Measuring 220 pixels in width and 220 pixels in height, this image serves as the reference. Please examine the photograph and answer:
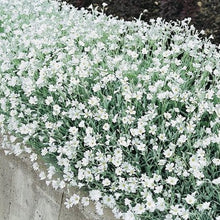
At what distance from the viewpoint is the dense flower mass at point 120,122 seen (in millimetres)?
2025

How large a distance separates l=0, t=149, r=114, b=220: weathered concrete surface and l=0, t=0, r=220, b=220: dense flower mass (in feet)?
0.21

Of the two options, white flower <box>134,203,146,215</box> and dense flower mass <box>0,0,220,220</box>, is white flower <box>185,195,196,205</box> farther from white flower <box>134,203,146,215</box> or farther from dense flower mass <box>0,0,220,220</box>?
white flower <box>134,203,146,215</box>

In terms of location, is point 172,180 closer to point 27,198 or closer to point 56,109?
point 56,109

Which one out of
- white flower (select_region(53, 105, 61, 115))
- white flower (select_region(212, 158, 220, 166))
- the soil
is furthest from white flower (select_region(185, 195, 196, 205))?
the soil

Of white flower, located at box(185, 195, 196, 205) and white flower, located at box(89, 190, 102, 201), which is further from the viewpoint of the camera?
white flower, located at box(89, 190, 102, 201)

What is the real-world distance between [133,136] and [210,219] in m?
0.52

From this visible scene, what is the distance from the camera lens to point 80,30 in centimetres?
299

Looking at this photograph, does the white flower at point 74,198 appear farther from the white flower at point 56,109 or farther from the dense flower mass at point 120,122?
the white flower at point 56,109

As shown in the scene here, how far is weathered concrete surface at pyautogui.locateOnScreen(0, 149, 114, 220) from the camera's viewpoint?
235 cm

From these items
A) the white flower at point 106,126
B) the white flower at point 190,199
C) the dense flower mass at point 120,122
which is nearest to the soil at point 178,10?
the dense flower mass at point 120,122

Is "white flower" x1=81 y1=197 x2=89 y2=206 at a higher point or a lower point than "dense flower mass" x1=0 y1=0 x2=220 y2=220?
lower

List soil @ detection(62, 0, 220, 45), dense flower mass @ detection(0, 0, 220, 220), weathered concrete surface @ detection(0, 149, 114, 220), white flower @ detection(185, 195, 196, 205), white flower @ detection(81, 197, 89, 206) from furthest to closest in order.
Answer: soil @ detection(62, 0, 220, 45), weathered concrete surface @ detection(0, 149, 114, 220), white flower @ detection(81, 197, 89, 206), dense flower mass @ detection(0, 0, 220, 220), white flower @ detection(185, 195, 196, 205)

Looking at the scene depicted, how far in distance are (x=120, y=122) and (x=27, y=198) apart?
74 centimetres

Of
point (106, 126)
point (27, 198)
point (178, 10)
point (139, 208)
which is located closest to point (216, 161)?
point (139, 208)
